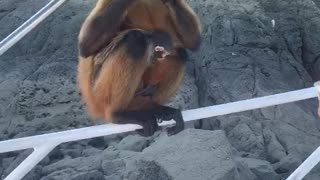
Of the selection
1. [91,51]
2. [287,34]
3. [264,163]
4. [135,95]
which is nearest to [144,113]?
[135,95]

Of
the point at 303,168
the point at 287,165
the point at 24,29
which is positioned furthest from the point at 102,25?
the point at 287,165

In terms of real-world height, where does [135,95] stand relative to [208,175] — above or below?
above

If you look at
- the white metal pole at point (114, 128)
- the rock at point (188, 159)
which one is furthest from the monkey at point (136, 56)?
the rock at point (188, 159)

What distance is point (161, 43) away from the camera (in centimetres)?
431

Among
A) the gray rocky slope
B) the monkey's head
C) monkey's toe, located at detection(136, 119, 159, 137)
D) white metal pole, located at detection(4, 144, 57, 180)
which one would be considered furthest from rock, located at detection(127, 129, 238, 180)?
white metal pole, located at detection(4, 144, 57, 180)

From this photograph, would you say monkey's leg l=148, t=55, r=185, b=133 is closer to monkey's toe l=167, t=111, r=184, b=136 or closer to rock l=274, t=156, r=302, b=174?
monkey's toe l=167, t=111, r=184, b=136

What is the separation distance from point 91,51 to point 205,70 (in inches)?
131

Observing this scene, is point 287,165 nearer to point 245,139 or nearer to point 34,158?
point 245,139

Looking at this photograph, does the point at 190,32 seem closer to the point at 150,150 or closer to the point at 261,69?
the point at 150,150

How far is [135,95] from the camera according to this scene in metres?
4.41

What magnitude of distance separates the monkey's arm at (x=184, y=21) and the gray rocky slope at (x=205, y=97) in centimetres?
156

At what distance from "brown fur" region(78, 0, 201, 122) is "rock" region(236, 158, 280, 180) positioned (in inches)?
65.2

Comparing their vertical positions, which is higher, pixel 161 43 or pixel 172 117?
Result: pixel 161 43

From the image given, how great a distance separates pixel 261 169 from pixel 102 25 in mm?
2411
